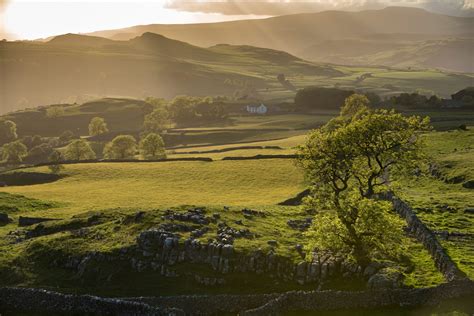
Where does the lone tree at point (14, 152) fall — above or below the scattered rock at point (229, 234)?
below

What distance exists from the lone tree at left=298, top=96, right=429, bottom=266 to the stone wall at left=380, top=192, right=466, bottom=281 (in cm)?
312

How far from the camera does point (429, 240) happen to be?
46625mm

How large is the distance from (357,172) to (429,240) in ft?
29.9

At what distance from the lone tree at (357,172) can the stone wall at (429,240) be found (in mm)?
3118

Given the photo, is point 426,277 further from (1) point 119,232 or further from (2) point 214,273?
(1) point 119,232

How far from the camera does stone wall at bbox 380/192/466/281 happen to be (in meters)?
40.2

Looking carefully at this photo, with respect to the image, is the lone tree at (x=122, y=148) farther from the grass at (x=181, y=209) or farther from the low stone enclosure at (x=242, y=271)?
Answer: the low stone enclosure at (x=242, y=271)

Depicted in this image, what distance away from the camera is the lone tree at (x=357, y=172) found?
4366cm

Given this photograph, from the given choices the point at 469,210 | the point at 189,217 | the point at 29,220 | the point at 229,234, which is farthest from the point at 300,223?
the point at 29,220

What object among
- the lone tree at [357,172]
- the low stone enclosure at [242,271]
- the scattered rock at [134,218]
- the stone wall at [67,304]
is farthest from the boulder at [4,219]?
the lone tree at [357,172]

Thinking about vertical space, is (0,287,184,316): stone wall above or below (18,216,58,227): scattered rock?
below

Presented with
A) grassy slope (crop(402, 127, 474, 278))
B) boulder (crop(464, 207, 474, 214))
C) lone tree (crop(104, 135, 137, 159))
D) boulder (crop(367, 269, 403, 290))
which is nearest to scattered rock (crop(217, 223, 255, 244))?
boulder (crop(367, 269, 403, 290))

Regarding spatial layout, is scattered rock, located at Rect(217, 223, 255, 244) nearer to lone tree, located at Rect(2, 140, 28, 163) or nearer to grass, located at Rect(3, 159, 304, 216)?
grass, located at Rect(3, 159, 304, 216)

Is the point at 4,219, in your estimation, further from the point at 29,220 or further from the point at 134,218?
the point at 134,218
